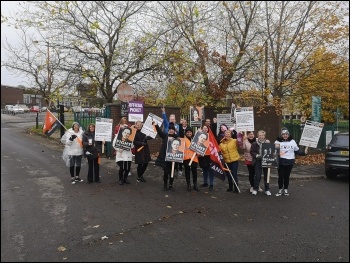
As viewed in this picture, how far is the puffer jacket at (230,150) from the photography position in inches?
349

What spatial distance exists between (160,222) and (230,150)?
3363 mm

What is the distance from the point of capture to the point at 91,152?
927 cm

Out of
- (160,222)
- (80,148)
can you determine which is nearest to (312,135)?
(160,222)

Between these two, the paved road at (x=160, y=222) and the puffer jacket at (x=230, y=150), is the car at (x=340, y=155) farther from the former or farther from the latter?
the puffer jacket at (x=230, y=150)

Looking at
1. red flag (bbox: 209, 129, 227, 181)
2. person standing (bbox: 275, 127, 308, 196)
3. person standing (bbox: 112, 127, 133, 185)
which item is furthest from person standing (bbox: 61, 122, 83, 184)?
person standing (bbox: 275, 127, 308, 196)

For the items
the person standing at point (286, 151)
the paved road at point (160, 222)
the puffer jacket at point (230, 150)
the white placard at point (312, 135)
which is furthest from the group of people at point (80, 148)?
the white placard at point (312, 135)

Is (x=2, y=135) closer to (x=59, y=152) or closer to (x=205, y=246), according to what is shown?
(x=205, y=246)

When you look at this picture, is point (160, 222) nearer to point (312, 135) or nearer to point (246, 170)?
point (312, 135)

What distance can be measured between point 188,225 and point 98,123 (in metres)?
4.96

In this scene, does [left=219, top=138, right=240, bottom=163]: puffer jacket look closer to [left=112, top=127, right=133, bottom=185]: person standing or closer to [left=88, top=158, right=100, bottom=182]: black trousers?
[left=112, top=127, right=133, bottom=185]: person standing

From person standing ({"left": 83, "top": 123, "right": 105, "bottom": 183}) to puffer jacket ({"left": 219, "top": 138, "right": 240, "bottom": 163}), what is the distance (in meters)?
3.43

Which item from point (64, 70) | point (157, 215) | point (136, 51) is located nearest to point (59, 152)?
point (64, 70)

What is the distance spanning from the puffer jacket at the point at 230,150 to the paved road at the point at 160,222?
0.87 metres

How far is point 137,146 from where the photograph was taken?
9.54m
